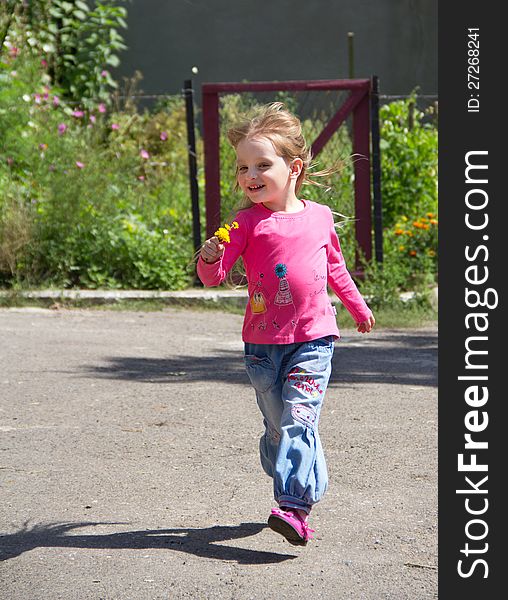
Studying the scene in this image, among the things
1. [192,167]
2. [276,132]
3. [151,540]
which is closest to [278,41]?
[192,167]

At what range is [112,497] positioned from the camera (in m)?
4.47

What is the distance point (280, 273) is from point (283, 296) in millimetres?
82

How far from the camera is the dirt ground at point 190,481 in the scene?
363 cm

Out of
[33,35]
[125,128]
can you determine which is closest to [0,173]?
[125,128]

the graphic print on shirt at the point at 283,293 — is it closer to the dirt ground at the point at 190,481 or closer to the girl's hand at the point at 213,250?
the girl's hand at the point at 213,250

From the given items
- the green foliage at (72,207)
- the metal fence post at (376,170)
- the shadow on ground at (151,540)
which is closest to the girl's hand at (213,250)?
the shadow on ground at (151,540)

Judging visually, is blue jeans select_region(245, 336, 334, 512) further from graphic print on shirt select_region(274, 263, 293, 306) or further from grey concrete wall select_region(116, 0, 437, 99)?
grey concrete wall select_region(116, 0, 437, 99)

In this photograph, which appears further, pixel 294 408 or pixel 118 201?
pixel 118 201

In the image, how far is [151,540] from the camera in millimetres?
3969

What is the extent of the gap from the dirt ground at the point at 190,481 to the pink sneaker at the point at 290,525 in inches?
2.5

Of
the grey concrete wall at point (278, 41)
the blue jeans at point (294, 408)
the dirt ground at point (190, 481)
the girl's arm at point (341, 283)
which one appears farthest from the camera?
the grey concrete wall at point (278, 41)

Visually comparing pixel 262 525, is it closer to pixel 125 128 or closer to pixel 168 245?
pixel 168 245

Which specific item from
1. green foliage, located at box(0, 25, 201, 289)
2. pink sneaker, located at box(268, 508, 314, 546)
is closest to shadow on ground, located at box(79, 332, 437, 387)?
green foliage, located at box(0, 25, 201, 289)

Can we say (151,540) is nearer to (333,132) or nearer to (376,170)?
(333,132)
